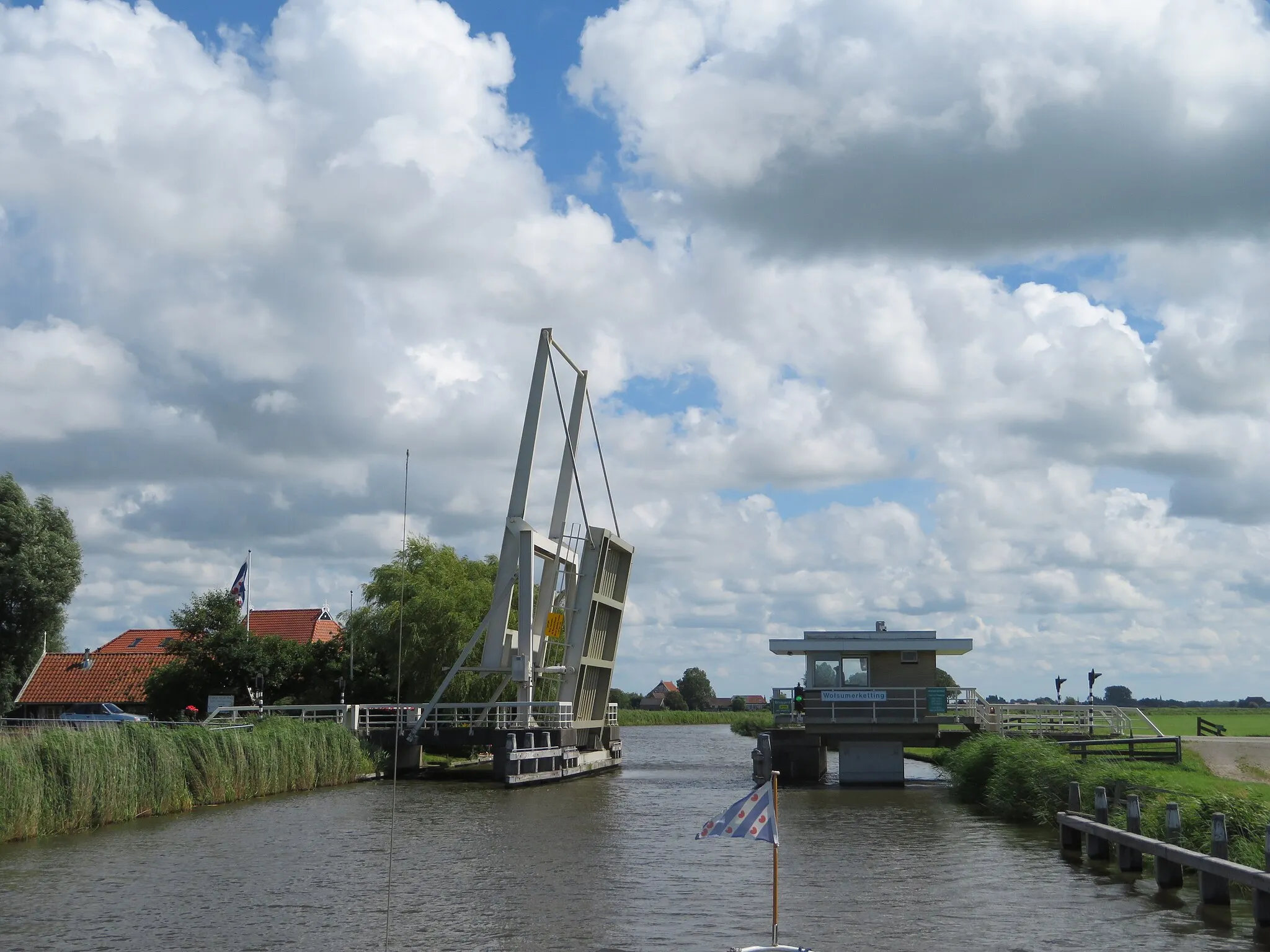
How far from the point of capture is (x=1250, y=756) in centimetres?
3094

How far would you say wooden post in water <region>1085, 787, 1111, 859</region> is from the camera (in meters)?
19.9

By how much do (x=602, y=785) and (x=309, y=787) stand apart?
8.51 meters

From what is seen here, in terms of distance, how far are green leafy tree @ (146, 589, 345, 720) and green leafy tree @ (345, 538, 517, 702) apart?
2097 mm

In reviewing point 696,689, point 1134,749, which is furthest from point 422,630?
point 696,689

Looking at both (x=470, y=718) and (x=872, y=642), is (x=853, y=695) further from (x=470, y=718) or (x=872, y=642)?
(x=470, y=718)

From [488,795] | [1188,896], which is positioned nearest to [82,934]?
[1188,896]

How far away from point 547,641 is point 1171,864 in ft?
88.8

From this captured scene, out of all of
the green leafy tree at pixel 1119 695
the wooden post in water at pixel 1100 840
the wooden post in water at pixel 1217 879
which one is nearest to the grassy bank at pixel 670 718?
the green leafy tree at pixel 1119 695

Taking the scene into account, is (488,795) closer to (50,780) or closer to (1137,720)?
(50,780)

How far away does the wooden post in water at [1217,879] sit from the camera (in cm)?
1520

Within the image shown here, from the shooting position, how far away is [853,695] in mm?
36938

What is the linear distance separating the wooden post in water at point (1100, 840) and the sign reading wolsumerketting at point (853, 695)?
1664cm

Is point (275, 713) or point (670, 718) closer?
point (275, 713)

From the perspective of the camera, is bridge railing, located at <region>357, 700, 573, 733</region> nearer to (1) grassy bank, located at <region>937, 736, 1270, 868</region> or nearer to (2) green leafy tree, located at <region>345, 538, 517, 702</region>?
(2) green leafy tree, located at <region>345, 538, 517, 702</region>
